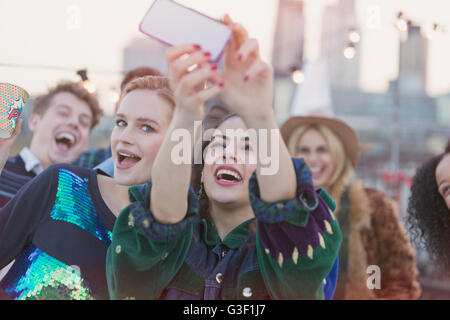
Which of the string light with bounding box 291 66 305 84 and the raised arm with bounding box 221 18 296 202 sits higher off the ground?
the string light with bounding box 291 66 305 84

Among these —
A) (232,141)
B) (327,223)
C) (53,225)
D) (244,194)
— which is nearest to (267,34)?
(232,141)

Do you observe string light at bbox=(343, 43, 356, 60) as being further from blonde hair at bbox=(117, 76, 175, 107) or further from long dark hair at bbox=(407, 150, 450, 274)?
blonde hair at bbox=(117, 76, 175, 107)

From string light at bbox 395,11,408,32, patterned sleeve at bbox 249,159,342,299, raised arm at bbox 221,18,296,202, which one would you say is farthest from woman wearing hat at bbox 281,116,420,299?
raised arm at bbox 221,18,296,202

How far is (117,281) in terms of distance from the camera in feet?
3.79

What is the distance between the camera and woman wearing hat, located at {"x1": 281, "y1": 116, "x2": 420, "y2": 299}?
1.93 meters

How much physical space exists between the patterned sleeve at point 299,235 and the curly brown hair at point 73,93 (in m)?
0.85

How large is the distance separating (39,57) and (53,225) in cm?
63

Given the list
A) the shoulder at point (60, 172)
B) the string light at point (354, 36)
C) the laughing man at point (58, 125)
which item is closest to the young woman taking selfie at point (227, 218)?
the shoulder at point (60, 172)

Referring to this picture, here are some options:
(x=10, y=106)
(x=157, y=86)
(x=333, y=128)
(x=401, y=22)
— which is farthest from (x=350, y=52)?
(x=10, y=106)

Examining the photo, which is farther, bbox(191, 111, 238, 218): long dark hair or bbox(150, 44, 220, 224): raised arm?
bbox(191, 111, 238, 218): long dark hair

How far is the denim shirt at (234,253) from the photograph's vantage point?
103cm

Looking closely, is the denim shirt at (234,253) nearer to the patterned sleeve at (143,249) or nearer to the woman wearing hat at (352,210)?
the patterned sleeve at (143,249)

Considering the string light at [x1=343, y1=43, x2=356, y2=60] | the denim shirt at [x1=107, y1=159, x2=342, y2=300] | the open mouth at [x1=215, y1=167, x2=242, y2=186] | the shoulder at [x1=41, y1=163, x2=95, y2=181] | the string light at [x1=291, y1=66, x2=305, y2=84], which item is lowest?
the denim shirt at [x1=107, y1=159, x2=342, y2=300]

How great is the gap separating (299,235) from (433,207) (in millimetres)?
873
